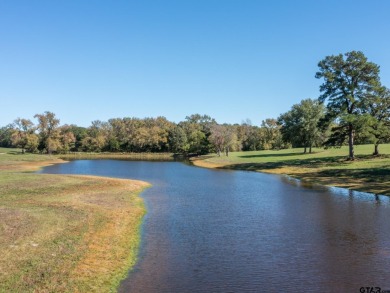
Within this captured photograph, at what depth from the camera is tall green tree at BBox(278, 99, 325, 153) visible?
95562mm

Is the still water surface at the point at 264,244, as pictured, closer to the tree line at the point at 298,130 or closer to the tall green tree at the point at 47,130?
the tree line at the point at 298,130

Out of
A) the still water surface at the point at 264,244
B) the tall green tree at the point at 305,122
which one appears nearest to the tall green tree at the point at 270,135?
the tall green tree at the point at 305,122

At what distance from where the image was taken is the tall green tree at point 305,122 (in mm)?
95562

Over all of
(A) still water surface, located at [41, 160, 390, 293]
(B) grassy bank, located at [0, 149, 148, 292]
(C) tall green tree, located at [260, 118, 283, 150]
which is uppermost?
(C) tall green tree, located at [260, 118, 283, 150]

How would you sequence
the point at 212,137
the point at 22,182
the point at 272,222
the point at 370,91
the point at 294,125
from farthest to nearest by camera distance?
the point at 212,137
the point at 294,125
the point at 370,91
the point at 22,182
the point at 272,222

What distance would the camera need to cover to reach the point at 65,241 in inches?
768

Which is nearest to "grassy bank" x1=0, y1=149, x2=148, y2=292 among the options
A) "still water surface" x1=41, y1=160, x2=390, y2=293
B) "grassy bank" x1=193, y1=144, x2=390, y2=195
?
"still water surface" x1=41, y1=160, x2=390, y2=293

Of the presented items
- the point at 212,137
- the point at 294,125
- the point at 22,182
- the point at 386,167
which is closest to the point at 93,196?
the point at 22,182

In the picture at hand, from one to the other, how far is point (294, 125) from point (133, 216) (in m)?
76.8

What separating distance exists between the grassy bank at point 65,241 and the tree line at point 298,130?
44522mm

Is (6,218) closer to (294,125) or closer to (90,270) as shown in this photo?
(90,270)

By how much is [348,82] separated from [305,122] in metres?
32.4

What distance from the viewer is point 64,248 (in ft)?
60.6

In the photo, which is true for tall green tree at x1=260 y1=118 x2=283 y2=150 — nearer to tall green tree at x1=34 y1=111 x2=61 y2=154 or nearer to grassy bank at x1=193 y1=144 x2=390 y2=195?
grassy bank at x1=193 y1=144 x2=390 y2=195
